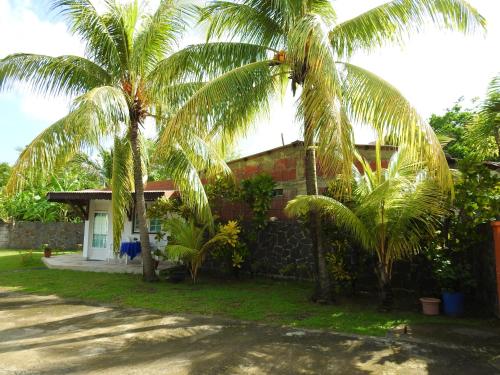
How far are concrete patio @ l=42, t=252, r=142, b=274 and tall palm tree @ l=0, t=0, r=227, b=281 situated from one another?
7.94ft

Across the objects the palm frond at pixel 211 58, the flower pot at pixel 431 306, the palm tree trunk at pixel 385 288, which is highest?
the palm frond at pixel 211 58

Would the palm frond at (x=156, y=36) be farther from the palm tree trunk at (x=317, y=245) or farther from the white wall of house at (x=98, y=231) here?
the white wall of house at (x=98, y=231)

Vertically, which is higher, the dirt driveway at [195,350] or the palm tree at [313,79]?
the palm tree at [313,79]

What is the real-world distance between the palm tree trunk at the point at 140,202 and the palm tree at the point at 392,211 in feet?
17.0

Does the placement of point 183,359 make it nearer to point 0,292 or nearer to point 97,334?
point 97,334

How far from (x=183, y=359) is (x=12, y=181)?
4864mm

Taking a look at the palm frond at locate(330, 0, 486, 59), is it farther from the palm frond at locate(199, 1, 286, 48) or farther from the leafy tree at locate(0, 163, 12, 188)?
the leafy tree at locate(0, 163, 12, 188)

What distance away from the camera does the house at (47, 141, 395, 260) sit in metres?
11.8

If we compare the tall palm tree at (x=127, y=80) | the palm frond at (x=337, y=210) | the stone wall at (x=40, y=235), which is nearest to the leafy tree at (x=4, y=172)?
the stone wall at (x=40, y=235)

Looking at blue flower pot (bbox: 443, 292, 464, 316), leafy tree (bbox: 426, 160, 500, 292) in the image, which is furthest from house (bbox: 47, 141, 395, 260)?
blue flower pot (bbox: 443, 292, 464, 316)

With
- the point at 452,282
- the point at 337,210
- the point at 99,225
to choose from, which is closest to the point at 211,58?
the point at 337,210

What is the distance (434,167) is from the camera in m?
5.94

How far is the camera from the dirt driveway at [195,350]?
4695 mm

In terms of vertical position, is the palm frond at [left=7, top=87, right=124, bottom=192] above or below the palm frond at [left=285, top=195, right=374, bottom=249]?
above
